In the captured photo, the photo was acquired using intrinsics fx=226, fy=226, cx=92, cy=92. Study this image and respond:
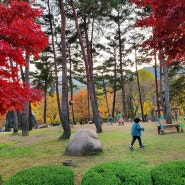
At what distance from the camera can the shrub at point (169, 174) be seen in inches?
162

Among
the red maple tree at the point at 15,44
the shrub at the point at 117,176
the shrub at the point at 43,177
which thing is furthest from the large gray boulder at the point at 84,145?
the shrub at the point at 117,176

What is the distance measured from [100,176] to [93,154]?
16.0ft

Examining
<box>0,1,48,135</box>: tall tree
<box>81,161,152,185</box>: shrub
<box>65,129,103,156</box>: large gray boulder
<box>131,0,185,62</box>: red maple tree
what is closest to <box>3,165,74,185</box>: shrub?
<box>81,161,152,185</box>: shrub

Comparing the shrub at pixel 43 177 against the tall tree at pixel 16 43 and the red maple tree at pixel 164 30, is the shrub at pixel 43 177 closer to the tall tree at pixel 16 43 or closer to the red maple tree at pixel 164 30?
the tall tree at pixel 16 43

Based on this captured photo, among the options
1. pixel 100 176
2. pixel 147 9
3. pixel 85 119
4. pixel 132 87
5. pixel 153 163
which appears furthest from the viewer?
pixel 85 119

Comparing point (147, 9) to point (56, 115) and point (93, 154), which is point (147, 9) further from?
point (56, 115)

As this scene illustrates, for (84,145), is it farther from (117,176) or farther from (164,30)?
(164,30)

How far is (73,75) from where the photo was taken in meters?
31.9

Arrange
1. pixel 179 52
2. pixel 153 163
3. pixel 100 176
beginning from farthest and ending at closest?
pixel 153 163 → pixel 179 52 → pixel 100 176

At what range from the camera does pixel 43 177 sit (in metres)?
4.34

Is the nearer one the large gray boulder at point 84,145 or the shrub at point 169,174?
the shrub at point 169,174

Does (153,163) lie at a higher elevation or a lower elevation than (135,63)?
lower

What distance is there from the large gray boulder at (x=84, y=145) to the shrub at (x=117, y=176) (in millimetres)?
4482

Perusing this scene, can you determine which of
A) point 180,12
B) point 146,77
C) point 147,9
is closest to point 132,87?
point 146,77
